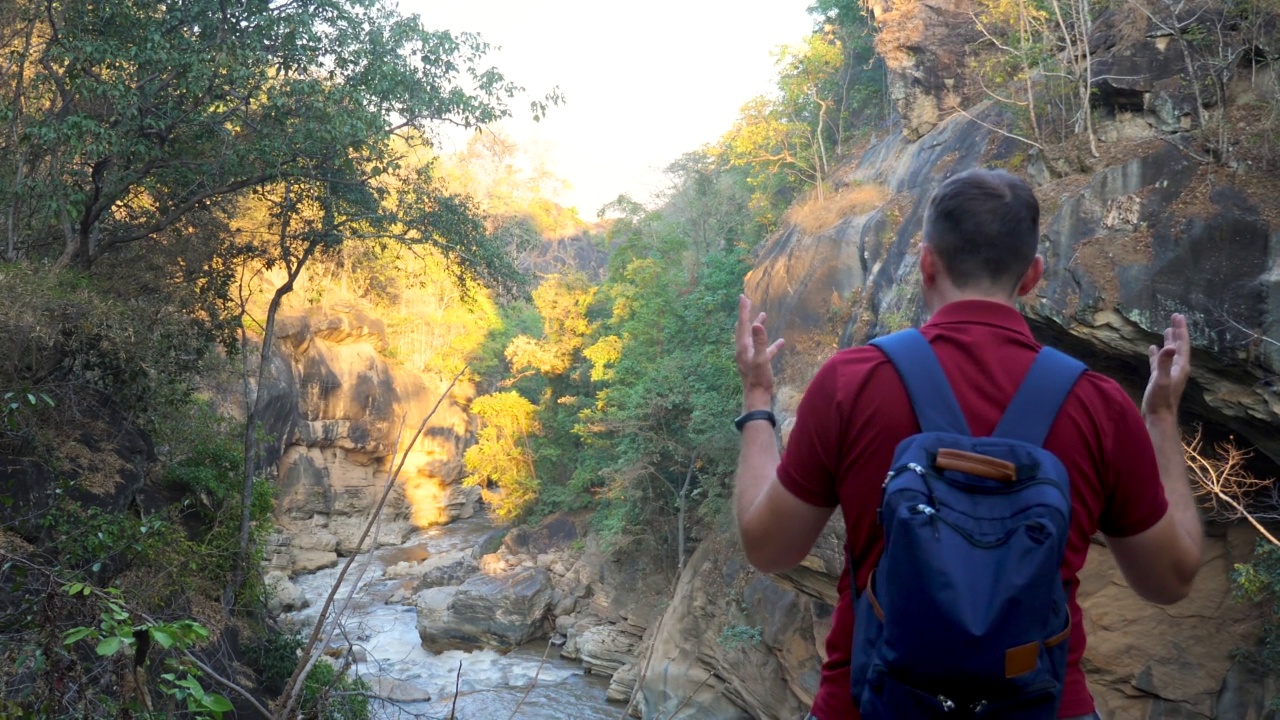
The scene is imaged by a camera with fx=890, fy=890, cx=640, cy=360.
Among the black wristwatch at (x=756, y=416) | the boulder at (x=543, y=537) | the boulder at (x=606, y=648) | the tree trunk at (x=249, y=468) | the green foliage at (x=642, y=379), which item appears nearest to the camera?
the black wristwatch at (x=756, y=416)

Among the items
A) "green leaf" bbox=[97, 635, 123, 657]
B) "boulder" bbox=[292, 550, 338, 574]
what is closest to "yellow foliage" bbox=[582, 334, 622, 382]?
"boulder" bbox=[292, 550, 338, 574]

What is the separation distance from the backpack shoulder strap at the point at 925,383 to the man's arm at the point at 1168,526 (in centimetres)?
40

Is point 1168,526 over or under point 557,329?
over

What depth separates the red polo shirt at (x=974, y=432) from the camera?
4.19 ft

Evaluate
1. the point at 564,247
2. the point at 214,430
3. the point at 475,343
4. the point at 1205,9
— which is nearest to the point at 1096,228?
the point at 1205,9

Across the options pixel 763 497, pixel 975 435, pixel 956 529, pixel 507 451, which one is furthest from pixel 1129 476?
pixel 507 451

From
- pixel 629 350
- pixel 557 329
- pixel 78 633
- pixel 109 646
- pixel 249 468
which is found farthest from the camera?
pixel 557 329

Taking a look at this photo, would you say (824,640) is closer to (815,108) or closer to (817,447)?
(817,447)

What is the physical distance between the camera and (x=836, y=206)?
15.0 m

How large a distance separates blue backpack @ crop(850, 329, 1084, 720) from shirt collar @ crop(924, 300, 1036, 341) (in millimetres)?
236

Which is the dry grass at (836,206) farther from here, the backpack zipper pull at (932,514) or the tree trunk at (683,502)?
the backpack zipper pull at (932,514)

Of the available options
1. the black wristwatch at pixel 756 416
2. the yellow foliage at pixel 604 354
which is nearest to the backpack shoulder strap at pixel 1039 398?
the black wristwatch at pixel 756 416

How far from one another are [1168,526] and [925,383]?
476mm

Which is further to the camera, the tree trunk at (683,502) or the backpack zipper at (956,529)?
the tree trunk at (683,502)
